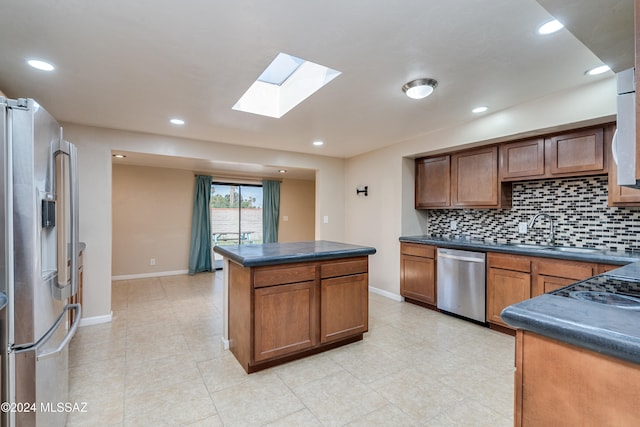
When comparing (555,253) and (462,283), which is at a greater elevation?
(555,253)

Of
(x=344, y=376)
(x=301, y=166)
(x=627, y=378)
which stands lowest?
(x=344, y=376)

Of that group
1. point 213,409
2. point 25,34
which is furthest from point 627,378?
Answer: point 25,34

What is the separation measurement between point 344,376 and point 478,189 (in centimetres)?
263

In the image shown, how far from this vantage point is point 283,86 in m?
2.97

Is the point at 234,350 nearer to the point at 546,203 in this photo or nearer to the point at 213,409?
the point at 213,409

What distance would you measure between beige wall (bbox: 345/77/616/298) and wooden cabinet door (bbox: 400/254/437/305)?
6.8 inches

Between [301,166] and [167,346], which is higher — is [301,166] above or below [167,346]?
above

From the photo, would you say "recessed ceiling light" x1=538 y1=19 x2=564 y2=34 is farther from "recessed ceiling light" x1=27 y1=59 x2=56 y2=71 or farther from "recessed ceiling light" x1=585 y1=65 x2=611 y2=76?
"recessed ceiling light" x1=27 y1=59 x2=56 y2=71

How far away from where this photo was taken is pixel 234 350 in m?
2.56

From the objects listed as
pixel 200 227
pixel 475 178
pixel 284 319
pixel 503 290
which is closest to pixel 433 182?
pixel 475 178

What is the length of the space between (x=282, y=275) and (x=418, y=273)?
7.34ft

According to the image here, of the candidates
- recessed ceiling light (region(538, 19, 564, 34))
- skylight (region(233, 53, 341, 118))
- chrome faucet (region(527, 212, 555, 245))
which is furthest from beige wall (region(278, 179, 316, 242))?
recessed ceiling light (region(538, 19, 564, 34))

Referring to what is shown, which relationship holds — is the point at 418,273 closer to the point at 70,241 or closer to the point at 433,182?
the point at 433,182

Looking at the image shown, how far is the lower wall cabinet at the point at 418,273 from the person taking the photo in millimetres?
3699
